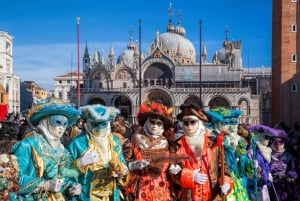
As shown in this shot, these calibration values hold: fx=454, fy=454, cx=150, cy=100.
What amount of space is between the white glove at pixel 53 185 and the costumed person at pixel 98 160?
49cm

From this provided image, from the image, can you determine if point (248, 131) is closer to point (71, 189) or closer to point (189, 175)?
point (189, 175)

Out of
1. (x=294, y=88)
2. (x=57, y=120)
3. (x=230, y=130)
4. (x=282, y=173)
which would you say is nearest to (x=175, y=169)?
(x=57, y=120)

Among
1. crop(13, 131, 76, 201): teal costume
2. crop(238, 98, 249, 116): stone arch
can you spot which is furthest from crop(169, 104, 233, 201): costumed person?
crop(238, 98, 249, 116): stone arch

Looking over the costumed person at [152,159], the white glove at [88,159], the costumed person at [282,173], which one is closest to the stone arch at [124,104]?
the costumed person at [282,173]

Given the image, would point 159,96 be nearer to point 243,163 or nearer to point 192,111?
point 243,163

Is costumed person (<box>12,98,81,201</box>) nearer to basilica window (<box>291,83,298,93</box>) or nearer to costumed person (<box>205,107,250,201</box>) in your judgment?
costumed person (<box>205,107,250,201</box>)

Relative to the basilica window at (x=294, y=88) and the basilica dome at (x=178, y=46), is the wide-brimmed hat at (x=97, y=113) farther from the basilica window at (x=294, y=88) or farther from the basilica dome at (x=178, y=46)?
the basilica dome at (x=178, y=46)

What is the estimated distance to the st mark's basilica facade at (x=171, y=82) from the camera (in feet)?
177

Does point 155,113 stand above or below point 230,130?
above

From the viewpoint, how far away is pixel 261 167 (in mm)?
7137

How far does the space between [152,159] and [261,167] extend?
268cm

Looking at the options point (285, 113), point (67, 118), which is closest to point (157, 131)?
point (67, 118)

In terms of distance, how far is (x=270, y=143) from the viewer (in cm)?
805

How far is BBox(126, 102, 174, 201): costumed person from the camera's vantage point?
514 centimetres
